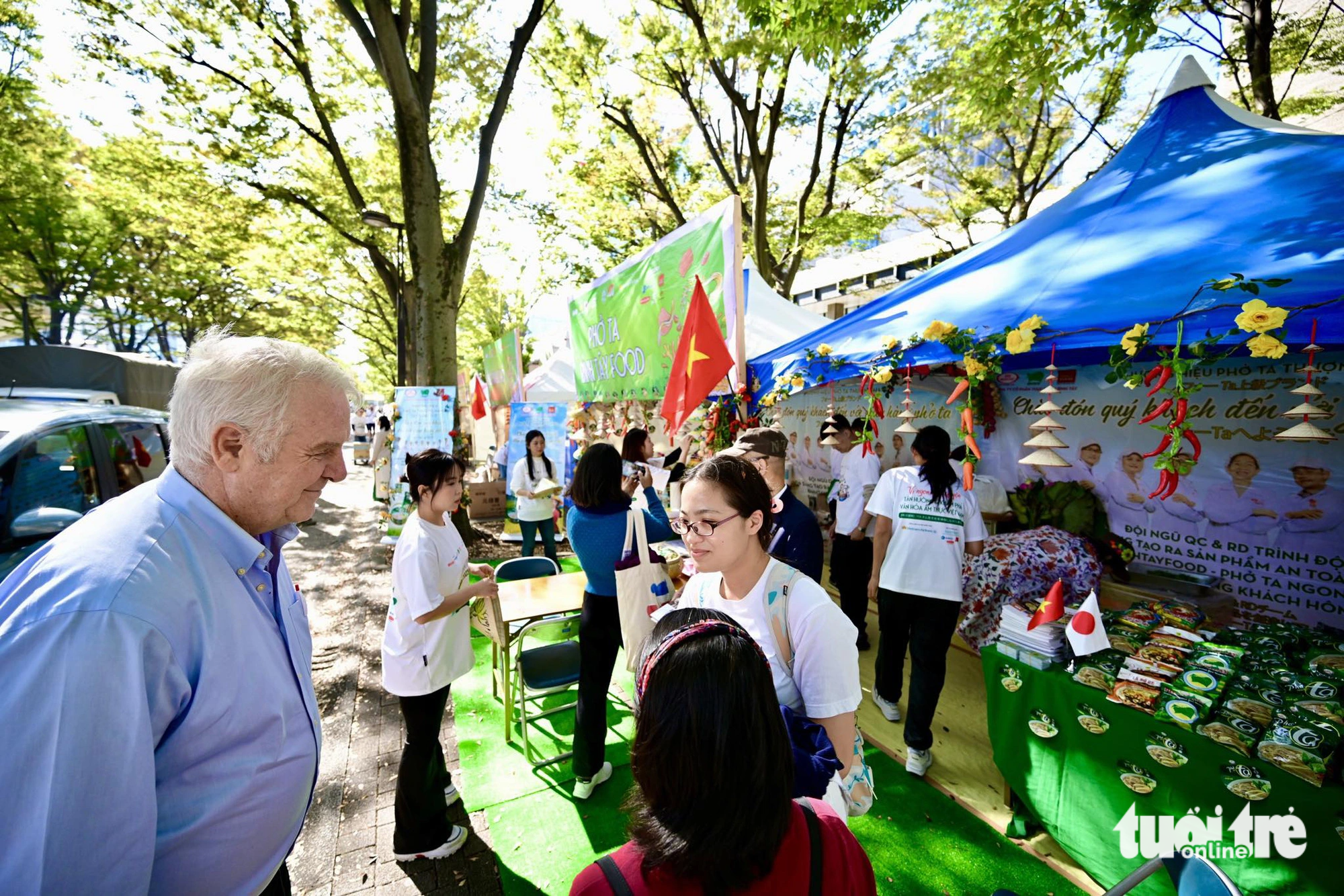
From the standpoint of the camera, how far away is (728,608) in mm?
1852

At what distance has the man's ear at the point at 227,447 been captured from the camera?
121 centimetres

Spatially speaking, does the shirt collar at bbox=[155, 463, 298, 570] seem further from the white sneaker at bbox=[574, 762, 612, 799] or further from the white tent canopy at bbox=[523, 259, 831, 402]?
the white tent canopy at bbox=[523, 259, 831, 402]

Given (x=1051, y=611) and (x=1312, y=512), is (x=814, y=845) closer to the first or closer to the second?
(x=1051, y=611)

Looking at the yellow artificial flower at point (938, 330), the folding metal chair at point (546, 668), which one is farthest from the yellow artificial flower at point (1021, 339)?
the folding metal chair at point (546, 668)

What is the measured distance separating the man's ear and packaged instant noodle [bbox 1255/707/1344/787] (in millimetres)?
3601

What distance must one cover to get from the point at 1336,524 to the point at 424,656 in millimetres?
5536

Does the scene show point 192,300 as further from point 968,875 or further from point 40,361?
point 968,875

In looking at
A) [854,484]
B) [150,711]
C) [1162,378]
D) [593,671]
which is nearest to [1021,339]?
[1162,378]

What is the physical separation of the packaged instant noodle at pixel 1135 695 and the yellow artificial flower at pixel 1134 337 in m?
1.59

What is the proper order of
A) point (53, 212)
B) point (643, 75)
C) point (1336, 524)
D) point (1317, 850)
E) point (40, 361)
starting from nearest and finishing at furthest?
point (1317, 850)
point (1336, 524)
point (40, 361)
point (643, 75)
point (53, 212)

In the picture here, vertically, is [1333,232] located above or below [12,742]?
above

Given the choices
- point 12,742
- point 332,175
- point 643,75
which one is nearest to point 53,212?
point 332,175

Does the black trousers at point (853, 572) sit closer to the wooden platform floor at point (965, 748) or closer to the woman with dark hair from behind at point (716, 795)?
the wooden platform floor at point (965, 748)

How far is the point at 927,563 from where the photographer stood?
10.7 ft
